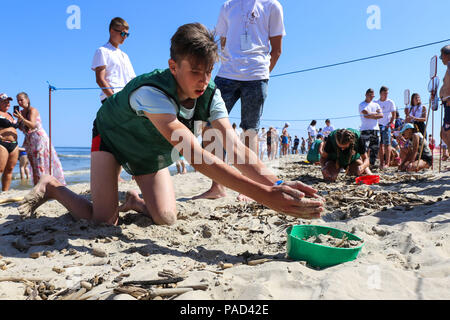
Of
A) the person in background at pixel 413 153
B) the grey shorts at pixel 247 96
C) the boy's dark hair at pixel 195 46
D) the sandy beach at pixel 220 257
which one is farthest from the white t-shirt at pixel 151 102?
the person in background at pixel 413 153

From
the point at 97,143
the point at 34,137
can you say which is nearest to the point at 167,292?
the point at 97,143

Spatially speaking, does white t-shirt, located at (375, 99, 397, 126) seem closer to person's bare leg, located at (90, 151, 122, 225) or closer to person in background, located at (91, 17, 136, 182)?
person in background, located at (91, 17, 136, 182)

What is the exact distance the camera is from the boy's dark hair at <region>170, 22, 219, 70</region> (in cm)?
183

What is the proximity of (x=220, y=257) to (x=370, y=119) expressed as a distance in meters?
6.19

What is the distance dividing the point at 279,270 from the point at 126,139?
1551 mm

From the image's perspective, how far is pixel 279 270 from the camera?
1525 millimetres

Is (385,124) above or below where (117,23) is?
below

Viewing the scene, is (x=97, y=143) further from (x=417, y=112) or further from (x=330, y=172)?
Answer: (x=417, y=112)

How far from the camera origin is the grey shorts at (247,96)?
3531 mm

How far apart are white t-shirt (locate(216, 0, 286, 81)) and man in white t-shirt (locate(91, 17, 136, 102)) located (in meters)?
1.61

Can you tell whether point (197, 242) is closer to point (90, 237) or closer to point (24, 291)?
point (90, 237)

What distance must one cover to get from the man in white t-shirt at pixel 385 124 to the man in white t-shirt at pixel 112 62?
6220 millimetres

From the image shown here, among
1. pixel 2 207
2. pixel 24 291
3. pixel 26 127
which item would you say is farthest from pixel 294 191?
pixel 26 127

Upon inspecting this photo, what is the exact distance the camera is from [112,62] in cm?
425
